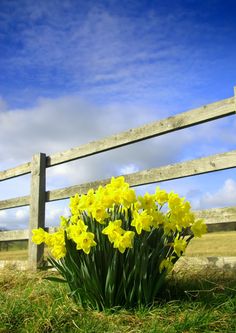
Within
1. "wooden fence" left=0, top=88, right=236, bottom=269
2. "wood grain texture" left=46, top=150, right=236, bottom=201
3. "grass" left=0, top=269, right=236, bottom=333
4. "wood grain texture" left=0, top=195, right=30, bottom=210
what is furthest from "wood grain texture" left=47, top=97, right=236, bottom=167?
"grass" left=0, top=269, right=236, bottom=333

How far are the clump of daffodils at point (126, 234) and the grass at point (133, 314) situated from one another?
6.4 inches

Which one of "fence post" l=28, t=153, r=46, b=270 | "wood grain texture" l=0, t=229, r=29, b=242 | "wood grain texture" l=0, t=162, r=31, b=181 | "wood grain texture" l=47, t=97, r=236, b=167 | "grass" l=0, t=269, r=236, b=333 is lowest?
"grass" l=0, t=269, r=236, b=333

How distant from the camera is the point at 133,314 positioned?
2.54 metres

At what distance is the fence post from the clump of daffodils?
9.79 ft

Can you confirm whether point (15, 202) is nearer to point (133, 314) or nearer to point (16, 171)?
point (16, 171)

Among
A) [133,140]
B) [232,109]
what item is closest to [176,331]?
[232,109]

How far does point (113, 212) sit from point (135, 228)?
196mm

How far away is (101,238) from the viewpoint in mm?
2637

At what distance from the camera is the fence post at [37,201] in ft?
18.6

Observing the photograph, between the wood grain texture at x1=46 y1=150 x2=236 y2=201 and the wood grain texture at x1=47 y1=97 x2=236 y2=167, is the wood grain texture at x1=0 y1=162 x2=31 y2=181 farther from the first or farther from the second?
the wood grain texture at x1=46 y1=150 x2=236 y2=201

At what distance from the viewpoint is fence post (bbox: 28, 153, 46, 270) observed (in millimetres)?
5656

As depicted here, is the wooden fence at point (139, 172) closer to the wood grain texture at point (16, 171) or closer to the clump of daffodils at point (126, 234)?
the wood grain texture at point (16, 171)

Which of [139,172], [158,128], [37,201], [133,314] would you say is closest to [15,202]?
[37,201]

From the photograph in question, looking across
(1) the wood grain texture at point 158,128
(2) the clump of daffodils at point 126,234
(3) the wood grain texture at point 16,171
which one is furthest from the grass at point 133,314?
(3) the wood grain texture at point 16,171
